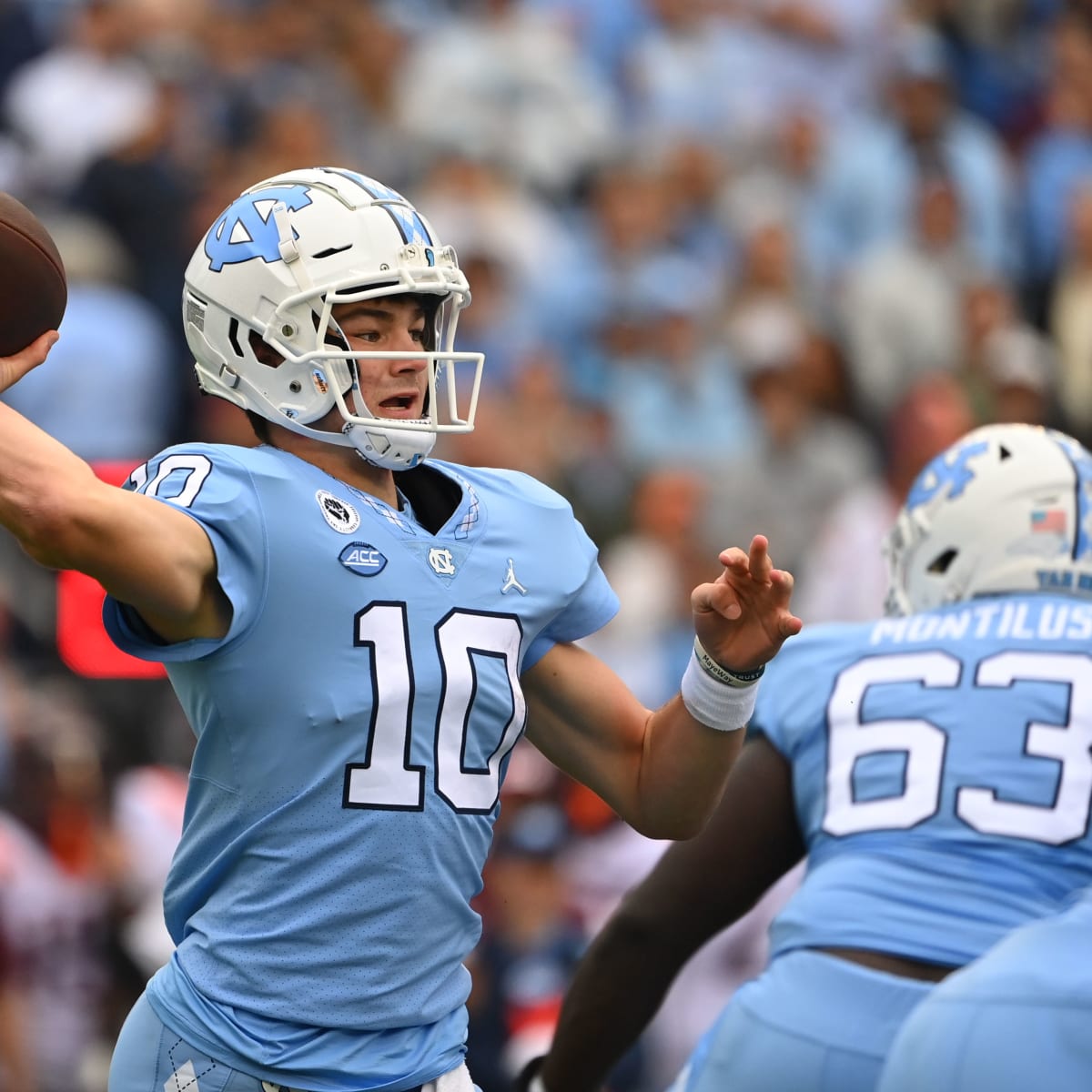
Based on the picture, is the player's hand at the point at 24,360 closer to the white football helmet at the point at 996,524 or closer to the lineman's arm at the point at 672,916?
the lineman's arm at the point at 672,916

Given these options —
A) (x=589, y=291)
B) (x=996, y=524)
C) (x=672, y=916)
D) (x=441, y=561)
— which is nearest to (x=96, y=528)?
(x=441, y=561)

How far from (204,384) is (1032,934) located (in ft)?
5.07

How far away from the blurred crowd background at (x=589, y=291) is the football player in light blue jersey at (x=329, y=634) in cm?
333

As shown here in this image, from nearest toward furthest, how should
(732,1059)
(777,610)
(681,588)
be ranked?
1. (777,610)
2. (732,1059)
3. (681,588)

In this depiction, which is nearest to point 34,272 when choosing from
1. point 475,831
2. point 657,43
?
point 475,831

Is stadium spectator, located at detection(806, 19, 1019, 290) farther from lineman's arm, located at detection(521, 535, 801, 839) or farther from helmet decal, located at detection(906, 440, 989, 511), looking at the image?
lineman's arm, located at detection(521, 535, 801, 839)

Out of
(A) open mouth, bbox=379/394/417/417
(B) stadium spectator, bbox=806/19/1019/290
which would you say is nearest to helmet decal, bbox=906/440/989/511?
(A) open mouth, bbox=379/394/417/417

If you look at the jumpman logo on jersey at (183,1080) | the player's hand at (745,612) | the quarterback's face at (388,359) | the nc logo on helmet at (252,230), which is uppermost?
the nc logo on helmet at (252,230)

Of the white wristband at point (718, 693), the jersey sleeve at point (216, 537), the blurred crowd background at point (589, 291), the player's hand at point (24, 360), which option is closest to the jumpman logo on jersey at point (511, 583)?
the white wristband at point (718, 693)

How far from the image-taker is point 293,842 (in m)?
3.06

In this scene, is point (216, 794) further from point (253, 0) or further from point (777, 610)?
point (253, 0)

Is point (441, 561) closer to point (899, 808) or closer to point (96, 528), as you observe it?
point (96, 528)

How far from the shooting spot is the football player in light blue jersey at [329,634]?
2973mm

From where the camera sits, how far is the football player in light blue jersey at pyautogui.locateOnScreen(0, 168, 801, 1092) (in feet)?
9.75
